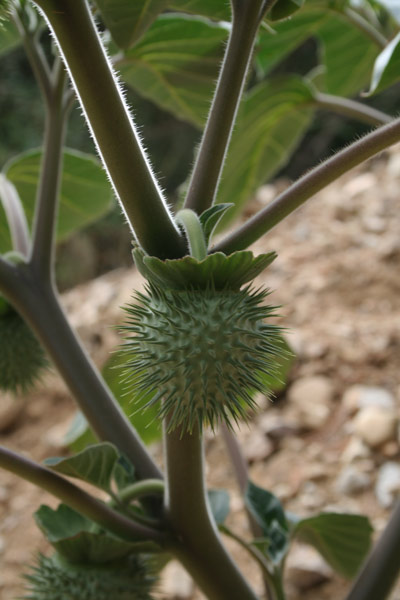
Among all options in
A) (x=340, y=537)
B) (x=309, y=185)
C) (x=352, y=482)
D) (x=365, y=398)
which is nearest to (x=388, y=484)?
(x=352, y=482)

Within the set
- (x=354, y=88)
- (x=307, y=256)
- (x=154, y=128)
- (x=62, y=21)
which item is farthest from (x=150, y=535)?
(x=154, y=128)

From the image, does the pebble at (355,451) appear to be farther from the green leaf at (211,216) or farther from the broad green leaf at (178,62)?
the green leaf at (211,216)

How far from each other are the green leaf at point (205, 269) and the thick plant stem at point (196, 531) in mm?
151

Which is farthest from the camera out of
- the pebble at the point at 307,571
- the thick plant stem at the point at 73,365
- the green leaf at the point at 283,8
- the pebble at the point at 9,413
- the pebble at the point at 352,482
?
the pebble at the point at 9,413

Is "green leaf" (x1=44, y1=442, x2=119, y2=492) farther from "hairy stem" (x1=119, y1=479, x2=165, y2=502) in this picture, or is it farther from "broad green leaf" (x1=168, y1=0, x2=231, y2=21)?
"broad green leaf" (x1=168, y1=0, x2=231, y2=21)

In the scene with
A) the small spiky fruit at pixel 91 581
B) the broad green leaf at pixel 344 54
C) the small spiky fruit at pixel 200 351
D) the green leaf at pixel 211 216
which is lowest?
the small spiky fruit at pixel 91 581

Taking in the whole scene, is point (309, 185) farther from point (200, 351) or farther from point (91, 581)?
point (91, 581)

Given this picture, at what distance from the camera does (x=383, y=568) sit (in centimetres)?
65

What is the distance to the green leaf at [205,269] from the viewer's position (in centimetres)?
42

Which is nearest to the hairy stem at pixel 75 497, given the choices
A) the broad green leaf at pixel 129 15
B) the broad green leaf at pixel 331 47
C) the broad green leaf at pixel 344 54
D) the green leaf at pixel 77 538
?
the green leaf at pixel 77 538

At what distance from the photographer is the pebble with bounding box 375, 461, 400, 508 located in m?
1.18

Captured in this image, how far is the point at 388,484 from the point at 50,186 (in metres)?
0.83

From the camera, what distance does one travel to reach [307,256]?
1797 millimetres

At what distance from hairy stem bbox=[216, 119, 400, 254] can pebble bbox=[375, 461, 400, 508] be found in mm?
859
